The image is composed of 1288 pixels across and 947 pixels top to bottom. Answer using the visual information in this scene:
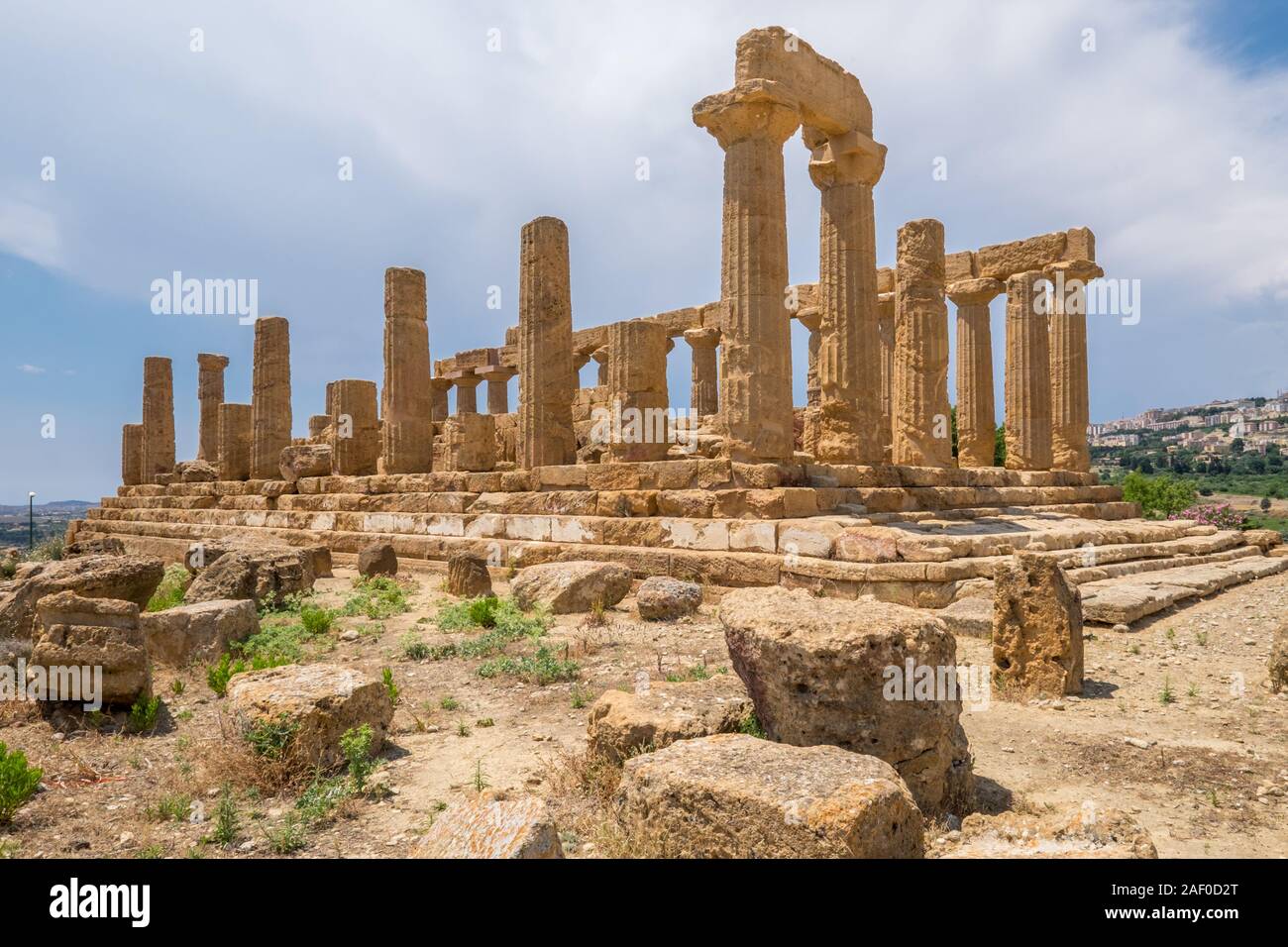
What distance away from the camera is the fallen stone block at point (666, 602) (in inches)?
314

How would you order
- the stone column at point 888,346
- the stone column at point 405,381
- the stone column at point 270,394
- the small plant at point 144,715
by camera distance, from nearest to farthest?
the small plant at point 144,715 < the stone column at point 405,381 < the stone column at point 888,346 < the stone column at point 270,394

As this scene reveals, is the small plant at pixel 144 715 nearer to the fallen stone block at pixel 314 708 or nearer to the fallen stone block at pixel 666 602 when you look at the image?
the fallen stone block at pixel 314 708

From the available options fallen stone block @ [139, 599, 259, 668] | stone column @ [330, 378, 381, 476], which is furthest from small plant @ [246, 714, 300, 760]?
stone column @ [330, 378, 381, 476]

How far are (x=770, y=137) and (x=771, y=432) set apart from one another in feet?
12.4

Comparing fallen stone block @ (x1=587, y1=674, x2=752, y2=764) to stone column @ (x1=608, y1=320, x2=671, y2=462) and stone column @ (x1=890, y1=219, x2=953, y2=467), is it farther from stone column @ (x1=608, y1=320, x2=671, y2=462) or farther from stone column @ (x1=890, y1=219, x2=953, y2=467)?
stone column @ (x1=890, y1=219, x2=953, y2=467)

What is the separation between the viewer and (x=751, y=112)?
10.3 metres

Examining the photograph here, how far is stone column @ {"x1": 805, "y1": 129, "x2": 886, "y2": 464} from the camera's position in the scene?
11.7m

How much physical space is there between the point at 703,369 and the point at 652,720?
17.8m

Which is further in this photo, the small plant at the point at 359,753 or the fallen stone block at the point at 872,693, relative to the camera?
the small plant at the point at 359,753

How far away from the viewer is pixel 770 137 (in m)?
10.5

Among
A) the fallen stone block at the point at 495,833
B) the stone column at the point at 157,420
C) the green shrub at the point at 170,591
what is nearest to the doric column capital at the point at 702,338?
the green shrub at the point at 170,591

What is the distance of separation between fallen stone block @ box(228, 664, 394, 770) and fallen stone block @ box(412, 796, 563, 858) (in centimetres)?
140
